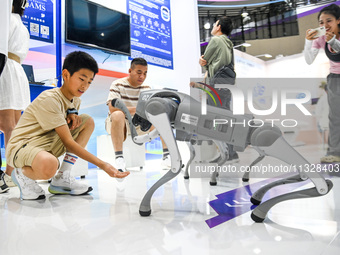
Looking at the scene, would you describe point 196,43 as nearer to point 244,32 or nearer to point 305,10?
point 244,32

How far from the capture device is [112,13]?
4020 millimetres

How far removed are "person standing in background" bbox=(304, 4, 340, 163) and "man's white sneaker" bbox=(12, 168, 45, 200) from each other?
2393 mm

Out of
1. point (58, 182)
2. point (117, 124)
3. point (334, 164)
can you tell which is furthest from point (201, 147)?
point (58, 182)

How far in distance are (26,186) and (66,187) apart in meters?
0.23

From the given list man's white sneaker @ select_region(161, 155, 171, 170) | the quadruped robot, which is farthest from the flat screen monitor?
the quadruped robot

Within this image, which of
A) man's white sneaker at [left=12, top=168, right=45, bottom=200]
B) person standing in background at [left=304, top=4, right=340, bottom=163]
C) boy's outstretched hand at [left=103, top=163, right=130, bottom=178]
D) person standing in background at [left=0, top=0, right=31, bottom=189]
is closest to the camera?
boy's outstretched hand at [left=103, top=163, right=130, bottom=178]

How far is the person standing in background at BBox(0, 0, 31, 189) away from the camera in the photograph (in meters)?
1.91

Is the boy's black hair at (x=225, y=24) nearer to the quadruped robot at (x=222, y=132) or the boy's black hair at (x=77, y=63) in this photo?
the boy's black hair at (x=77, y=63)

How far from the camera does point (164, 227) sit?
3.24 feet

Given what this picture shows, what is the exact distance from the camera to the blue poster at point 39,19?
311 cm

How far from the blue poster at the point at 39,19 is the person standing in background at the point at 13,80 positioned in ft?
4.00

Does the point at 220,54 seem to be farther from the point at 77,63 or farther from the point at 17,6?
the point at 17,6

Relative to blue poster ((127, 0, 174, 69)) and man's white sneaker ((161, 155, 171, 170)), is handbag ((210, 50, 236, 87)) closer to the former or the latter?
man's white sneaker ((161, 155, 171, 170))

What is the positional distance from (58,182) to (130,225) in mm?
898
